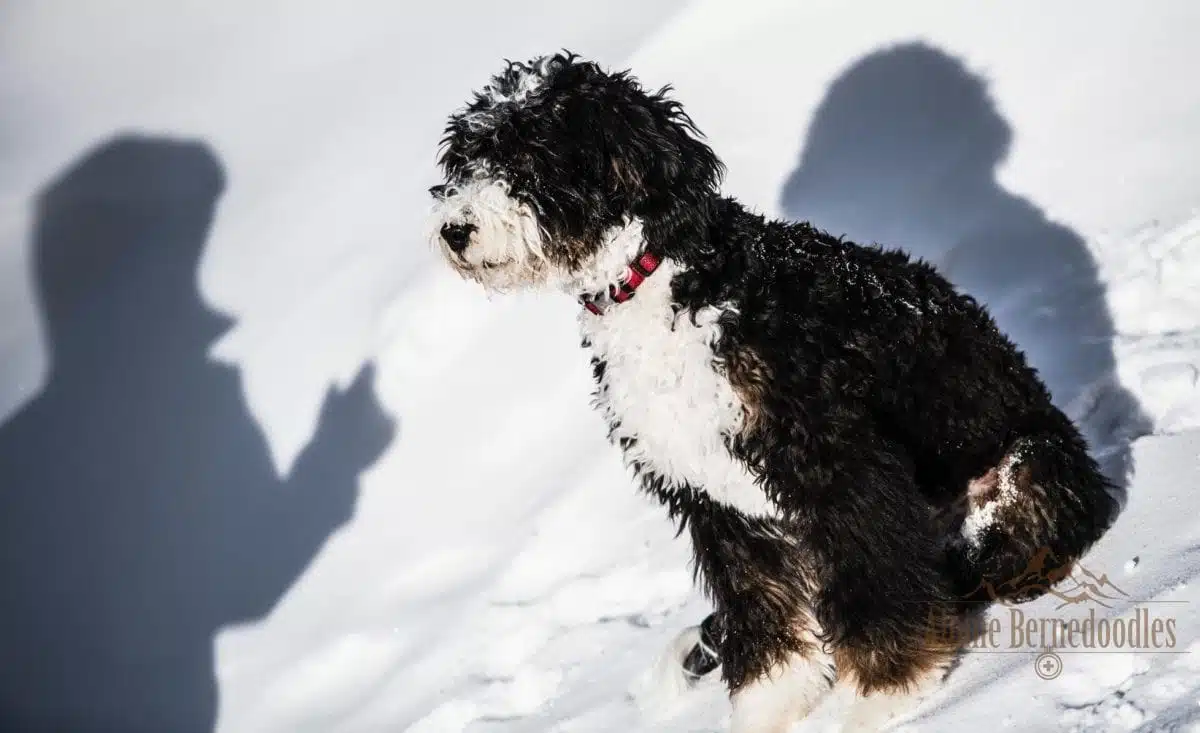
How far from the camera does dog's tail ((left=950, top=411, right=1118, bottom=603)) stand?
132 inches

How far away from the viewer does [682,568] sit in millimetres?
4492

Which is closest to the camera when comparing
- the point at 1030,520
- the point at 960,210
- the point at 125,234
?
the point at 1030,520

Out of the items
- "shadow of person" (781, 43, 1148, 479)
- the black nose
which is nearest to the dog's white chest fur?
the black nose

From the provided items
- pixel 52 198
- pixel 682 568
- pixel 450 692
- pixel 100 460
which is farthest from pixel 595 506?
pixel 52 198

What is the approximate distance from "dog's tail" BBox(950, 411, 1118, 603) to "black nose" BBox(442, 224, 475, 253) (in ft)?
5.50

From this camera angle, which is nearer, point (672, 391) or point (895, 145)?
point (672, 391)

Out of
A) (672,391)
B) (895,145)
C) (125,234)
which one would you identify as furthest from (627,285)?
(125,234)

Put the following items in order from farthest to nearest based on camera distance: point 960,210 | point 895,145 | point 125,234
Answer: point 125,234
point 895,145
point 960,210

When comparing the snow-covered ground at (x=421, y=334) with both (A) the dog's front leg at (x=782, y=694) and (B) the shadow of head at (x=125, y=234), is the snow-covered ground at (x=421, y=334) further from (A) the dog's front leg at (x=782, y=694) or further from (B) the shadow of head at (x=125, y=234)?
(A) the dog's front leg at (x=782, y=694)

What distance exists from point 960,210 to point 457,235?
3809 mm

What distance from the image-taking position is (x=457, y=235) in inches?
116

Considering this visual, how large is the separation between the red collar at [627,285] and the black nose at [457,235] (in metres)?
0.40

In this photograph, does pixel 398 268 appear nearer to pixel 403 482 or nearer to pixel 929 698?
pixel 403 482

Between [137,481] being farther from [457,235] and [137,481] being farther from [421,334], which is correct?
[457,235]
